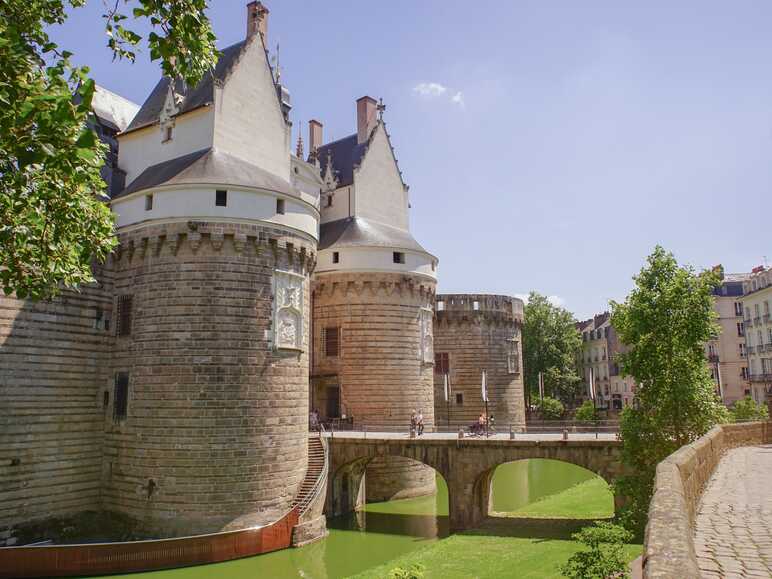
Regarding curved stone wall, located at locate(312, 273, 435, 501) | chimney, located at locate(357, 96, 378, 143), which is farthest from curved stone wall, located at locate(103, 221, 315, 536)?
chimney, located at locate(357, 96, 378, 143)

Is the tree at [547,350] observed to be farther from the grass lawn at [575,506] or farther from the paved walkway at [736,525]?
the paved walkway at [736,525]

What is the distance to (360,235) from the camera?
36.3 meters

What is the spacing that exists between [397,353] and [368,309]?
2847mm

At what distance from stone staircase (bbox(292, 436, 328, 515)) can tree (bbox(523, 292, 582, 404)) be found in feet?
145

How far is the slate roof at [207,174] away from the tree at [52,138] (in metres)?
12.2

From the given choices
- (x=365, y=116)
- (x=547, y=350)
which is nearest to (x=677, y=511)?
(x=365, y=116)

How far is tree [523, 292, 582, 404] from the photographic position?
6994 cm

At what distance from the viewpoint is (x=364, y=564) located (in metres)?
22.5

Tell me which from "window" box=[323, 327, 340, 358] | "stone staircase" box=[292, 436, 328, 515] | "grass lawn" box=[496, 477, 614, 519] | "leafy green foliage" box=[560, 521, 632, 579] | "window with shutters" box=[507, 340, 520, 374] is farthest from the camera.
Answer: "window with shutters" box=[507, 340, 520, 374]

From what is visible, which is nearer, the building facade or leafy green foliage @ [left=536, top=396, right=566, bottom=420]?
the building facade

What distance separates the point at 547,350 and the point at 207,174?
5298cm

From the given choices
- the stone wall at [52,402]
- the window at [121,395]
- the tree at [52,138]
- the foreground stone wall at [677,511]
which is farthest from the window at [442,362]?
the tree at [52,138]

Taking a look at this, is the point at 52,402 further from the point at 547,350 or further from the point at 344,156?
the point at 547,350

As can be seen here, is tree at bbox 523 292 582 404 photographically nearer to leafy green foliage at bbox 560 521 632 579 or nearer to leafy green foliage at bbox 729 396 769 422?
leafy green foliage at bbox 729 396 769 422
